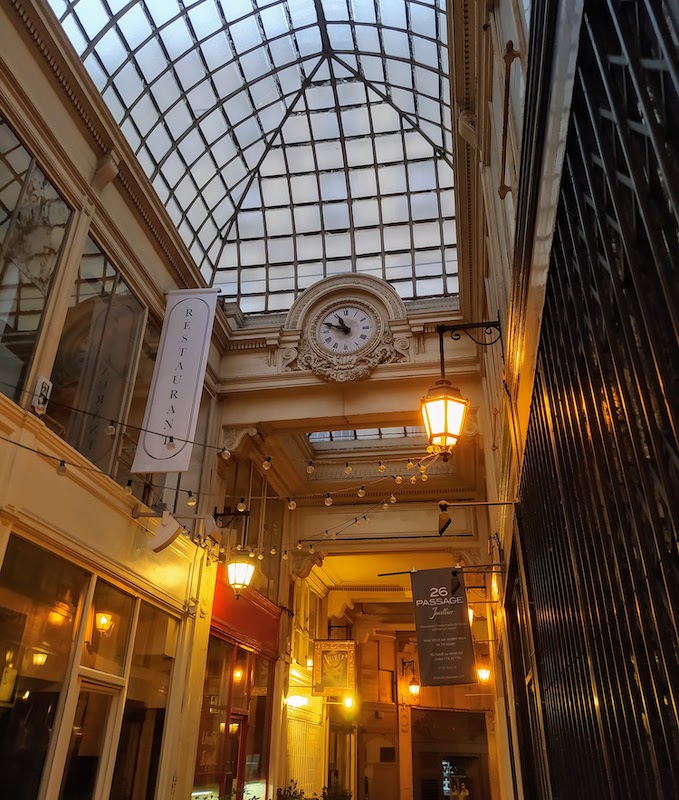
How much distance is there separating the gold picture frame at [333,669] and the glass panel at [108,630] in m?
8.39

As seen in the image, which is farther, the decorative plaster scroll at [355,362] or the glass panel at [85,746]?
the decorative plaster scroll at [355,362]

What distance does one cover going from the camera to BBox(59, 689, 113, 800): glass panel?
20.9 feet

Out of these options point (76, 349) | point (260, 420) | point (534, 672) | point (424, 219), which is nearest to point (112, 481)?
point (76, 349)

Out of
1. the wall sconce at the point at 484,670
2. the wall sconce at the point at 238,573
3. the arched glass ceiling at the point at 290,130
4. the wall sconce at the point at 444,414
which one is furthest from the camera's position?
the wall sconce at the point at 484,670

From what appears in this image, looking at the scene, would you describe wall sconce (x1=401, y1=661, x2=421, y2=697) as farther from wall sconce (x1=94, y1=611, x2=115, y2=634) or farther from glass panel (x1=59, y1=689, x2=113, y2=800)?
wall sconce (x1=94, y1=611, x2=115, y2=634)

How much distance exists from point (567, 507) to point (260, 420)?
28.8ft

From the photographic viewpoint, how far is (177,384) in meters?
8.05

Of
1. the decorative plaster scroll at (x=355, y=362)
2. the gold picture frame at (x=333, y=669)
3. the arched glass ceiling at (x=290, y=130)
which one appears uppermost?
the arched glass ceiling at (x=290, y=130)

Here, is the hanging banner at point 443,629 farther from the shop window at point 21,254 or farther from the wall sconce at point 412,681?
the wall sconce at point 412,681

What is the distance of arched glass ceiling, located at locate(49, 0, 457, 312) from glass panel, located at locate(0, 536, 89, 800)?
616 cm

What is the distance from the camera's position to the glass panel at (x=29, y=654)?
18.4ft

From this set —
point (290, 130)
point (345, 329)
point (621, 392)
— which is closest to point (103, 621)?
point (345, 329)

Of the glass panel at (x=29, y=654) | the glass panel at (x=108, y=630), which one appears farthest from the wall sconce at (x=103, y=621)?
the glass panel at (x=29, y=654)

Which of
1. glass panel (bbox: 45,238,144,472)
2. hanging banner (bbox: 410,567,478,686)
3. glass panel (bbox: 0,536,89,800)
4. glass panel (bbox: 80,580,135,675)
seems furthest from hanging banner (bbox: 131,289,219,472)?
hanging banner (bbox: 410,567,478,686)
